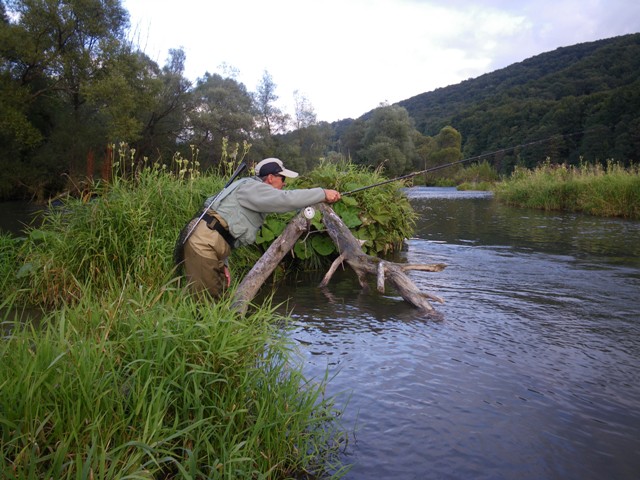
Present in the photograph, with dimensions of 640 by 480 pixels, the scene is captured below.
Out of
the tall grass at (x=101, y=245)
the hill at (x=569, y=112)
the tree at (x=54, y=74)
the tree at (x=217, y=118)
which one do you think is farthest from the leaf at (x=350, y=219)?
the hill at (x=569, y=112)

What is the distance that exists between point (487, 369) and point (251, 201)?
9.10 feet

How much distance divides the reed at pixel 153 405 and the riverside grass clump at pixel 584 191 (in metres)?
17.7

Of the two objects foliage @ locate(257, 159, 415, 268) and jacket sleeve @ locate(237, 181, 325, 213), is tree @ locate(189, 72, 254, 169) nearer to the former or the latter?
foliage @ locate(257, 159, 415, 268)

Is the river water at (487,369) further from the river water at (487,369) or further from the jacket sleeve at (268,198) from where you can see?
the jacket sleeve at (268,198)

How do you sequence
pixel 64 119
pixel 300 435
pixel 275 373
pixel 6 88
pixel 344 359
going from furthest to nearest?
pixel 64 119, pixel 6 88, pixel 344 359, pixel 275 373, pixel 300 435

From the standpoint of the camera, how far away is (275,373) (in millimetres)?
3320

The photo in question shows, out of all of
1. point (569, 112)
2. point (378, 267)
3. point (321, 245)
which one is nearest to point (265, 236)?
point (321, 245)

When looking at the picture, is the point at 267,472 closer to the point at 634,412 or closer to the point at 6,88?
the point at 634,412

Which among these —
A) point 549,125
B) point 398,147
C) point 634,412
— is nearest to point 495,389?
point 634,412

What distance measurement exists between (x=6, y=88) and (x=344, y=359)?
2613 centimetres

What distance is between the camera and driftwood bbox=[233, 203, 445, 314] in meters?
Answer: 6.46

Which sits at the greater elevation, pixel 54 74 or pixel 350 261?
pixel 54 74

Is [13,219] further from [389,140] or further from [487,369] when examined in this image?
[389,140]

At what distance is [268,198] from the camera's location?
485cm
